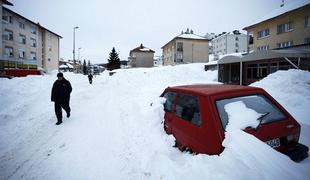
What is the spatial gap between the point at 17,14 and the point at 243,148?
136 ft

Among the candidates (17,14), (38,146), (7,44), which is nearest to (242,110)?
(38,146)

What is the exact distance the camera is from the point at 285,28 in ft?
80.8

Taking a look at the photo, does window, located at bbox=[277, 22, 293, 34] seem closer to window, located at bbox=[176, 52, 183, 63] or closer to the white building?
window, located at bbox=[176, 52, 183, 63]

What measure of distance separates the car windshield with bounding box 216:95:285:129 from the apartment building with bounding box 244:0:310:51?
24.7 meters

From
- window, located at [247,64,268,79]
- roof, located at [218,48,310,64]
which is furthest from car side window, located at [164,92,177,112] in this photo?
window, located at [247,64,268,79]

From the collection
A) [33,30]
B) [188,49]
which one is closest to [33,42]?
[33,30]

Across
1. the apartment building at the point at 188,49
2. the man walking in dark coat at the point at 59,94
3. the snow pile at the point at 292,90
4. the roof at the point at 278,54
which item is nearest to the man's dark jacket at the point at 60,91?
the man walking in dark coat at the point at 59,94

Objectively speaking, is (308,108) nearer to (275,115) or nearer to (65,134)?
(275,115)

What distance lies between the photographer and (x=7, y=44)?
1228 inches

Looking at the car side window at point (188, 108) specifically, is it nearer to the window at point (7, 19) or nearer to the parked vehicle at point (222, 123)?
the parked vehicle at point (222, 123)

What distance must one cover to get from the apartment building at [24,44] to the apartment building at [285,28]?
120ft

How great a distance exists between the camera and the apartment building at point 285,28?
2185 centimetres

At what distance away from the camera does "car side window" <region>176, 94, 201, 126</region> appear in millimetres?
3045

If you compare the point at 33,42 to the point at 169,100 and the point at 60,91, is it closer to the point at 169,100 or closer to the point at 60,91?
the point at 60,91
